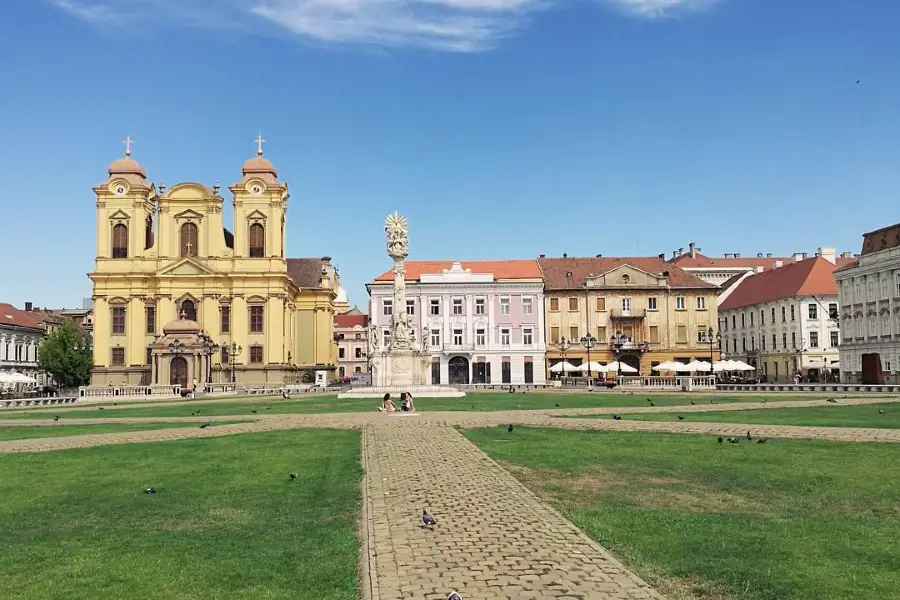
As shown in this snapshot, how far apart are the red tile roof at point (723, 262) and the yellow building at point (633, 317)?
32599mm

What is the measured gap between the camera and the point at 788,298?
77375mm

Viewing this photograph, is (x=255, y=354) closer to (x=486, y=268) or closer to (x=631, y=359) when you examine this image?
(x=486, y=268)

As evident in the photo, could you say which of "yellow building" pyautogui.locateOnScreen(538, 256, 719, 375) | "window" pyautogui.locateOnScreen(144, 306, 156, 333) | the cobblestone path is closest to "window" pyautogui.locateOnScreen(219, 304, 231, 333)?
"window" pyautogui.locateOnScreen(144, 306, 156, 333)

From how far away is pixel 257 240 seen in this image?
7844 centimetres

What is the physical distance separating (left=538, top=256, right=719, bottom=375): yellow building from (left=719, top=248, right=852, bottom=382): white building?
639 cm

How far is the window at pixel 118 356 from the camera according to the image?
76.6m

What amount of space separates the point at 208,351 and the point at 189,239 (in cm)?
1518

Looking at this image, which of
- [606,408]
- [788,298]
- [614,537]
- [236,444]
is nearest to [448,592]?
[614,537]

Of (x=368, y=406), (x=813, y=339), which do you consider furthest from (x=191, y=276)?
(x=813, y=339)

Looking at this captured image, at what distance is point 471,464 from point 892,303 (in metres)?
59.3

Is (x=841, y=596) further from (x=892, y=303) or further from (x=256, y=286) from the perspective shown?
(x=256, y=286)

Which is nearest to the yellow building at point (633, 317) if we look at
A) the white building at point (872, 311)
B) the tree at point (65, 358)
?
the white building at point (872, 311)

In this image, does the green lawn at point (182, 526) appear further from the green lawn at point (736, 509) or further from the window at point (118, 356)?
the window at point (118, 356)

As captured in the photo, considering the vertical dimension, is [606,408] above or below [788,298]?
below
